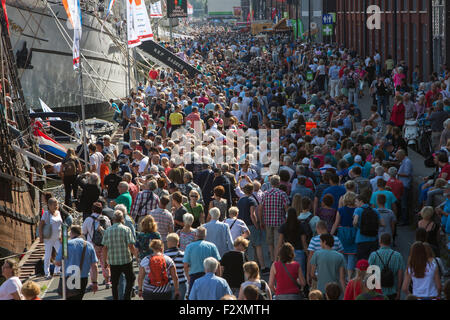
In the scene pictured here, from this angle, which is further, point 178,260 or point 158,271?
point 178,260

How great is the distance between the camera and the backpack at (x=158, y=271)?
9.96m

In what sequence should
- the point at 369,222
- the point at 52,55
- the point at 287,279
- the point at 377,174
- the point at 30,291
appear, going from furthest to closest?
the point at 52,55
the point at 377,174
the point at 369,222
the point at 287,279
the point at 30,291

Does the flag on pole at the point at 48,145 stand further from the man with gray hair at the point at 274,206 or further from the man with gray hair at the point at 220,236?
the man with gray hair at the point at 220,236

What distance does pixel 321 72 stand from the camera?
1300 inches

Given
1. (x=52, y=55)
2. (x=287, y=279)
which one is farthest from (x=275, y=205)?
(x=52, y=55)

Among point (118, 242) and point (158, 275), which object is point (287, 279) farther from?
point (118, 242)

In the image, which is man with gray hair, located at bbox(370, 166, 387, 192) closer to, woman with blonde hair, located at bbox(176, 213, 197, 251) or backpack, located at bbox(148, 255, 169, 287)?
woman with blonde hair, located at bbox(176, 213, 197, 251)

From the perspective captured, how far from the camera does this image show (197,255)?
10.4m

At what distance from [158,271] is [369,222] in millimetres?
3030

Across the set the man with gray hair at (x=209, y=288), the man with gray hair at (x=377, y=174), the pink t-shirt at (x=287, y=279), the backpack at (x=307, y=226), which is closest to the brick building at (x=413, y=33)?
the man with gray hair at (x=377, y=174)

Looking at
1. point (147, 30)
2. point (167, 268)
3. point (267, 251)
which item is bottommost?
point (267, 251)

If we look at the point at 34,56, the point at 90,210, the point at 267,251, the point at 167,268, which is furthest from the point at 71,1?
the point at 34,56
